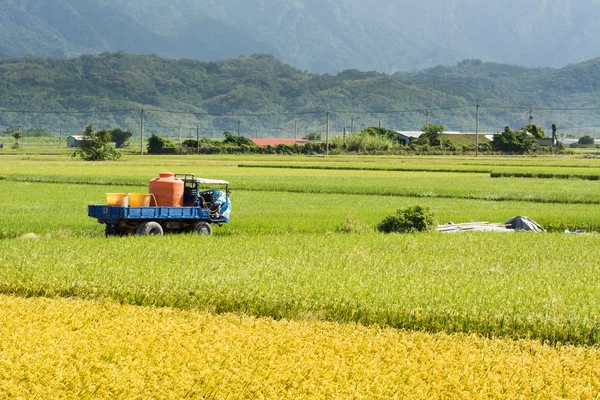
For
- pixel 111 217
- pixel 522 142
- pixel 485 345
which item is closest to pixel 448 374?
pixel 485 345

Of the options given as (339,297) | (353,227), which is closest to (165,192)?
(353,227)

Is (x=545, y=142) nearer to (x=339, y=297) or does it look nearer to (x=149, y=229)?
(x=149, y=229)

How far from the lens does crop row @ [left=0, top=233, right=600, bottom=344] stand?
11.8 m

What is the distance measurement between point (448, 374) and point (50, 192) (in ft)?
102

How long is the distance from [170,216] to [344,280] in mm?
9918

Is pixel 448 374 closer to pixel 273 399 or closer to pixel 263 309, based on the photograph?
pixel 273 399

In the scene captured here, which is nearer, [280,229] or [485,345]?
[485,345]

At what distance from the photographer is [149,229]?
2244cm

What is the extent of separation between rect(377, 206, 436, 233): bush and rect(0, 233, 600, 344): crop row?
15.9 ft

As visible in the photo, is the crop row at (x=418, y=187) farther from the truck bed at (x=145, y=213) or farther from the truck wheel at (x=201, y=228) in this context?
the truck bed at (x=145, y=213)

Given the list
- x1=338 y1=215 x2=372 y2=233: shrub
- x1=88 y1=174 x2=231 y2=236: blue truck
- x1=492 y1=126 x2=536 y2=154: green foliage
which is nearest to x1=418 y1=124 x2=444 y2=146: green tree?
x1=492 y1=126 x2=536 y2=154: green foliage

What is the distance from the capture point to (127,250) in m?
Answer: 17.5

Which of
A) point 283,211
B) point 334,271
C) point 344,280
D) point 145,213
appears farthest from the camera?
point 283,211

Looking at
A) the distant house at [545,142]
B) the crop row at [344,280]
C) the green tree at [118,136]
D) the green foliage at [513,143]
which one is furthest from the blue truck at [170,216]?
the green tree at [118,136]
